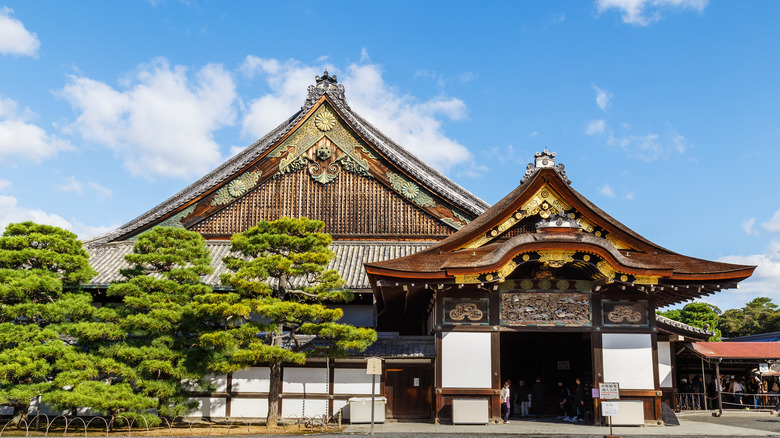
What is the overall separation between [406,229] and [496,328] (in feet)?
24.4

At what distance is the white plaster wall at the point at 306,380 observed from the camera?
17.2 m

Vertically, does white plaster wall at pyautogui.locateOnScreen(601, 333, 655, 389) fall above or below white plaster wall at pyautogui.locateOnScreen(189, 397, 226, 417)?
above

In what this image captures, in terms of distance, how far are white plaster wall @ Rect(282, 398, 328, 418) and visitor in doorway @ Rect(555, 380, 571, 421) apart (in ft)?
23.1

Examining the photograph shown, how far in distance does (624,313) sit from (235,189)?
1433 cm

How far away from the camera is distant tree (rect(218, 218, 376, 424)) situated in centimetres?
1464

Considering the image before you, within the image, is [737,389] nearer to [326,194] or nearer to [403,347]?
[403,347]

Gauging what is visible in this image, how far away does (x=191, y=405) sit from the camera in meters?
15.7

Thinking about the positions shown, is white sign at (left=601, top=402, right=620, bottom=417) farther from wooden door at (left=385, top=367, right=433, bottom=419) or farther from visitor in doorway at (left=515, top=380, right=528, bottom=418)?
visitor in doorway at (left=515, top=380, right=528, bottom=418)

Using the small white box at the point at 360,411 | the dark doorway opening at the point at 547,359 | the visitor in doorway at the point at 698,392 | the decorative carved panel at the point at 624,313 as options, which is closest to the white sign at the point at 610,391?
the decorative carved panel at the point at 624,313

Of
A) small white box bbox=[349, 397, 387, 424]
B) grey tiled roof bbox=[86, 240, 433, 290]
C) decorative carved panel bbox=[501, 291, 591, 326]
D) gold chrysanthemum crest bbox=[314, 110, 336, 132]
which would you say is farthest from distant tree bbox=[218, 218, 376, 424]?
gold chrysanthemum crest bbox=[314, 110, 336, 132]

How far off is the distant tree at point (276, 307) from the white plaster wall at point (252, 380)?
5.81 feet

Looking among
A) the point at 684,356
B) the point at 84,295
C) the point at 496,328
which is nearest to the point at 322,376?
the point at 496,328

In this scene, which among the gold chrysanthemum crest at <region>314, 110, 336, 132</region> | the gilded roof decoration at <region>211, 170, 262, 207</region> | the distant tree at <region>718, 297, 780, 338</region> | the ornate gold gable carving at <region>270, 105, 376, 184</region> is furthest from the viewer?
the distant tree at <region>718, 297, 780, 338</region>

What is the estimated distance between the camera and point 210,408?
17.2 m
